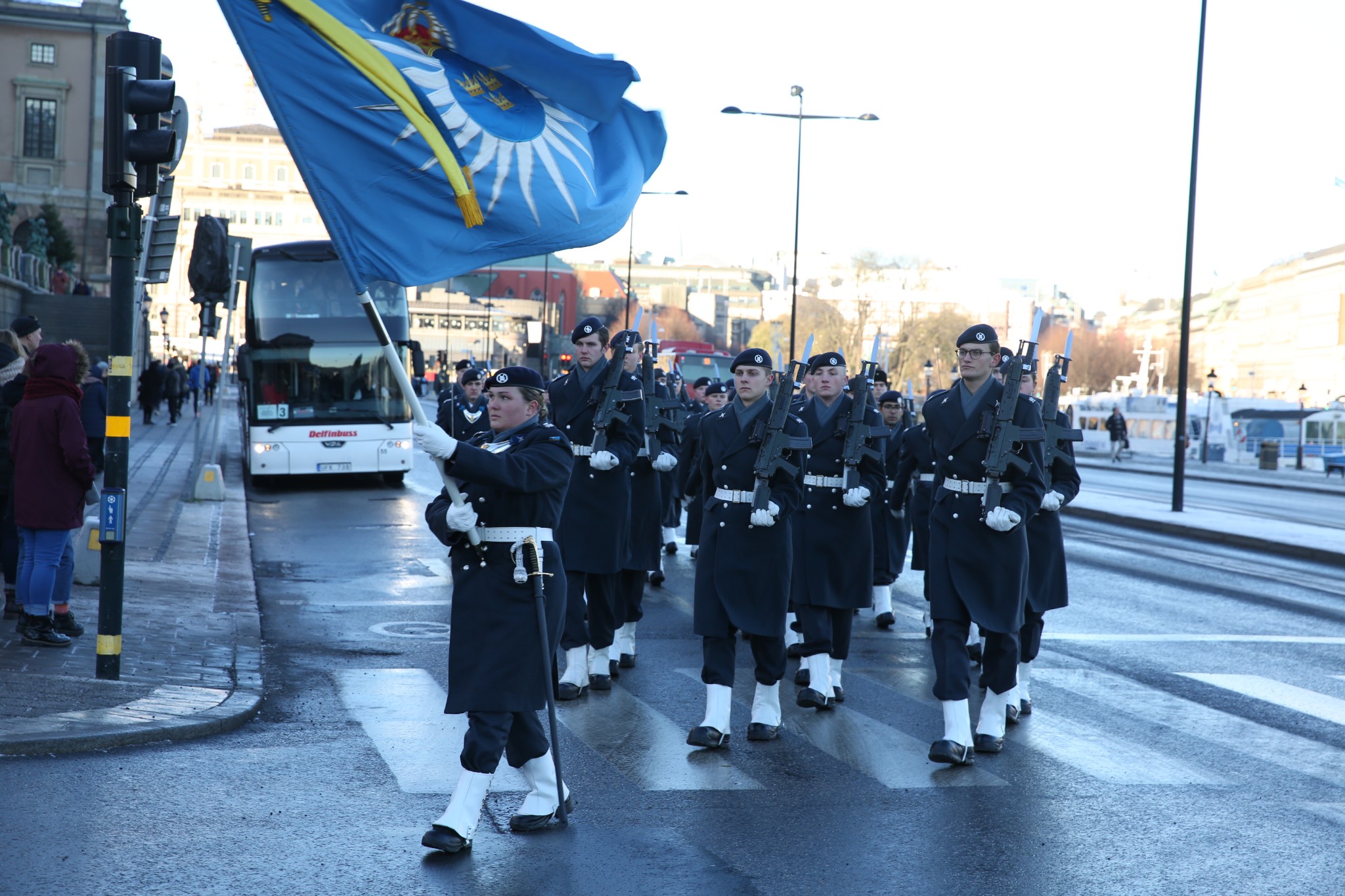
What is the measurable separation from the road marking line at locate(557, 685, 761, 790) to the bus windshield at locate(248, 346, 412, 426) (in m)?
15.2

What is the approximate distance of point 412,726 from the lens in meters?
7.38

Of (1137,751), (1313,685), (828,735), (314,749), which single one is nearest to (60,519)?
(314,749)

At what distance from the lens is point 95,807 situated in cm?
567

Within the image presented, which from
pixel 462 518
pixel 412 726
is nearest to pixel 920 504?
pixel 412 726

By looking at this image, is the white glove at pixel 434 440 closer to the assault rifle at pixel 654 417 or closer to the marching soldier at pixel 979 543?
the marching soldier at pixel 979 543

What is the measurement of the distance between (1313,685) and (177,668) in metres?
7.27

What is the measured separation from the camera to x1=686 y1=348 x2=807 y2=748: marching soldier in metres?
7.24

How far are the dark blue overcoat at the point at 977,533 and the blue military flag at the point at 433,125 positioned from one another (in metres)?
2.16

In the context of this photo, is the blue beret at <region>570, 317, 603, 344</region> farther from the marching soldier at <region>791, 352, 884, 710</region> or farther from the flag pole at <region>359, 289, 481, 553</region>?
the flag pole at <region>359, 289, 481, 553</region>

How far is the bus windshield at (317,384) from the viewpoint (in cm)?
2253

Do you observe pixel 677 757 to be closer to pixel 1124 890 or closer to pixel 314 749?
pixel 314 749

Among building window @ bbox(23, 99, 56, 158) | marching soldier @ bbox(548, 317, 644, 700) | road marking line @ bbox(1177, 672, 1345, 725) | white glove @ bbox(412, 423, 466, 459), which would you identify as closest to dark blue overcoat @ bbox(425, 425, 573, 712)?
white glove @ bbox(412, 423, 466, 459)

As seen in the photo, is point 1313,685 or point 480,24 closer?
point 480,24

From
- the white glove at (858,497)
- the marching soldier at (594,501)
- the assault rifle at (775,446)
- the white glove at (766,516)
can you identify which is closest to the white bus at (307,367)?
the marching soldier at (594,501)
